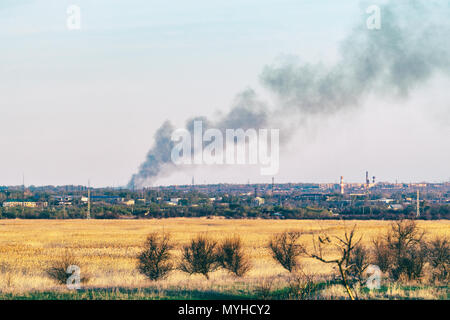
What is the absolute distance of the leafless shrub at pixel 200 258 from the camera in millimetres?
31192

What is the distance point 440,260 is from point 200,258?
10.4m

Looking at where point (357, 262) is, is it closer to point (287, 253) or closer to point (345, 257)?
point (287, 253)

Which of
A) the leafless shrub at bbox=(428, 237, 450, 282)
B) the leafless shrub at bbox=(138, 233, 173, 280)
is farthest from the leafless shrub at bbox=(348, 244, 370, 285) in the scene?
the leafless shrub at bbox=(138, 233, 173, 280)

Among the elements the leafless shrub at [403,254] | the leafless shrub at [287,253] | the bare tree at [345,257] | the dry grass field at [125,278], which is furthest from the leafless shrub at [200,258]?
the leafless shrub at [403,254]

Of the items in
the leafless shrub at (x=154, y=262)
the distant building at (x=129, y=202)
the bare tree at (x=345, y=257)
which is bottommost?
the distant building at (x=129, y=202)

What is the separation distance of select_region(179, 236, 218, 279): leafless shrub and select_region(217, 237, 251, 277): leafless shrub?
1.24 feet

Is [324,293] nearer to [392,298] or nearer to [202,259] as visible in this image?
[392,298]

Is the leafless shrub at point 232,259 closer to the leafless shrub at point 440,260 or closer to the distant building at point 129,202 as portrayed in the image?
the leafless shrub at point 440,260

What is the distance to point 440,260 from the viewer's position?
2789 cm

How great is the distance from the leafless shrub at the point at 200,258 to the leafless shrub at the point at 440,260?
31.6ft

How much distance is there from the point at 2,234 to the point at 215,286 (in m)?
48.4

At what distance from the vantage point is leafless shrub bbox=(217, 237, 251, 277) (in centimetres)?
3178

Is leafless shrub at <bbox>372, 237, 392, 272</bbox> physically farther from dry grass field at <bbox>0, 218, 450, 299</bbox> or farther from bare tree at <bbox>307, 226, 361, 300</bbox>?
dry grass field at <bbox>0, 218, 450, 299</bbox>

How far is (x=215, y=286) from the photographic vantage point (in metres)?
25.5
